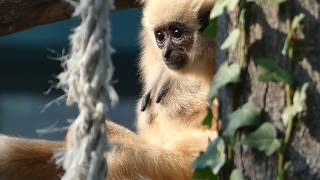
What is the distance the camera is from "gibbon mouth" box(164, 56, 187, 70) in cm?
634

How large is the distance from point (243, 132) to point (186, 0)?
301 centimetres

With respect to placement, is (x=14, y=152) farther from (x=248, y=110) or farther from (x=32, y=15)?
(x=248, y=110)

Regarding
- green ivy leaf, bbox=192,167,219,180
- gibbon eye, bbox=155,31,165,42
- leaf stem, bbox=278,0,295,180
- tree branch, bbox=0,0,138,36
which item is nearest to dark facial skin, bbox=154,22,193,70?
gibbon eye, bbox=155,31,165,42

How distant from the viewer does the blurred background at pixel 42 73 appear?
9562mm

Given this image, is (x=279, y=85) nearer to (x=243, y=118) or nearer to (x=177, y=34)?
(x=243, y=118)

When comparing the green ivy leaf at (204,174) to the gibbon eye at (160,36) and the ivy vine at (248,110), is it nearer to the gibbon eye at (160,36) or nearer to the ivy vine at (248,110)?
the ivy vine at (248,110)

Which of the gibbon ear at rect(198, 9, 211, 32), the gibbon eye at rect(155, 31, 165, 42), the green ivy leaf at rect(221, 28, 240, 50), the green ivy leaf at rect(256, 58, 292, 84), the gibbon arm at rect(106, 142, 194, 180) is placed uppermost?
the green ivy leaf at rect(221, 28, 240, 50)

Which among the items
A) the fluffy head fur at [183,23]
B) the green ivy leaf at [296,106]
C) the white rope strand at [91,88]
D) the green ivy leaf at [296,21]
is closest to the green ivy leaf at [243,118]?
the green ivy leaf at [296,106]

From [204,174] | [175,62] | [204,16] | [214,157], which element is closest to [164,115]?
[175,62]

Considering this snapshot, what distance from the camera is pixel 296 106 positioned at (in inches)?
131

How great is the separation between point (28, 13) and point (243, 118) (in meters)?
3.14

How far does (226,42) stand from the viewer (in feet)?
11.2

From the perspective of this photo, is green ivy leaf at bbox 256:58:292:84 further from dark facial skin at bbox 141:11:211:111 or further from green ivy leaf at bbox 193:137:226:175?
dark facial skin at bbox 141:11:211:111

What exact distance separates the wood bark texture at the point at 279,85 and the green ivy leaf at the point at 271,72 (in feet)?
0.23
